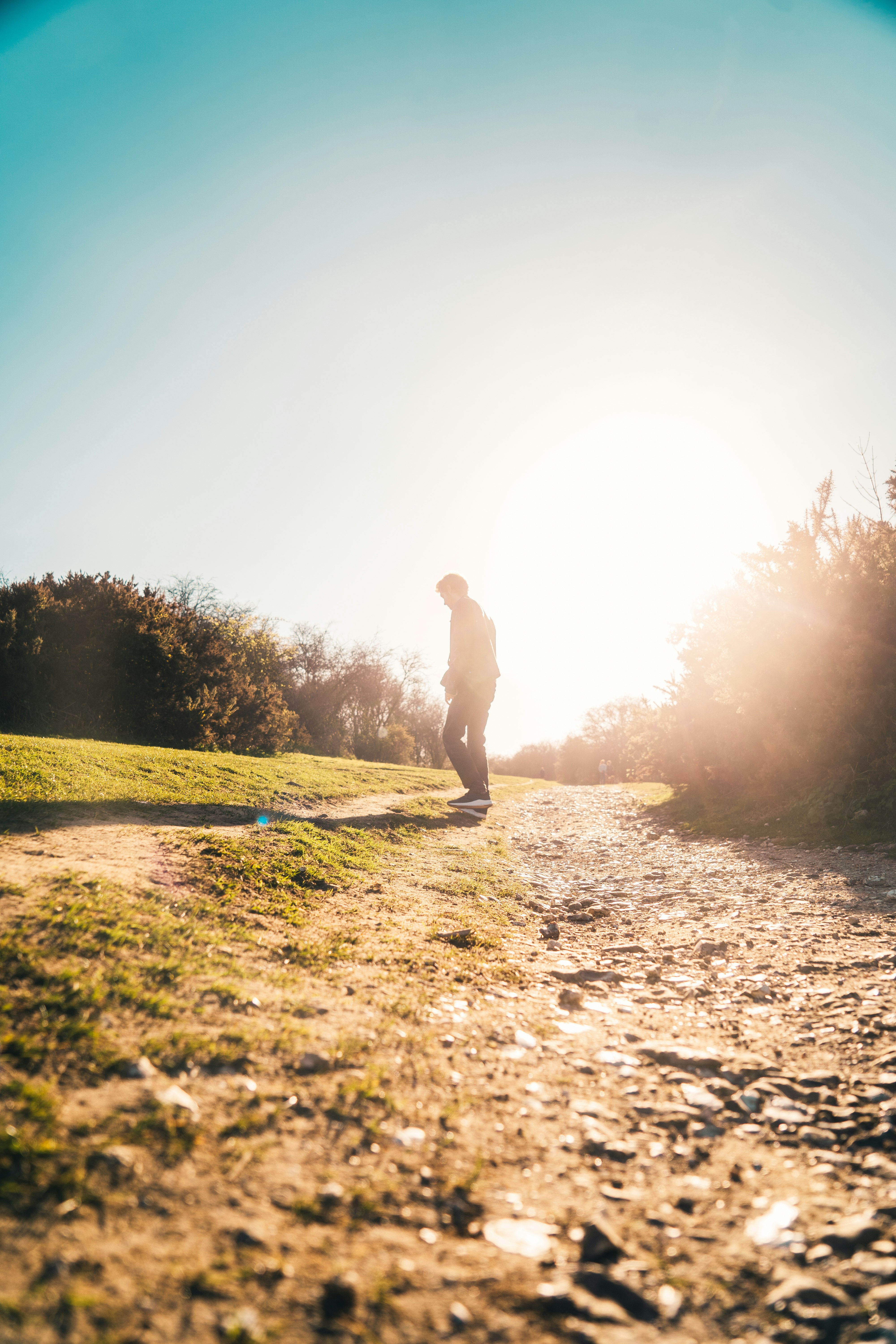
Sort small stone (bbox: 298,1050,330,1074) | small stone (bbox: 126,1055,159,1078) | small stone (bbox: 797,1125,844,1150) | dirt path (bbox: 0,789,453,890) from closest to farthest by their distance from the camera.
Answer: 1. small stone (bbox: 126,1055,159,1078)
2. small stone (bbox: 797,1125,844,1150)
3. small stone (bbox: 298,1050,330,1074)
4. dirt path (bbox: 0,789,453,890)

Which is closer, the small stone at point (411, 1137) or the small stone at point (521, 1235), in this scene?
the small stone at point (521, 1235)

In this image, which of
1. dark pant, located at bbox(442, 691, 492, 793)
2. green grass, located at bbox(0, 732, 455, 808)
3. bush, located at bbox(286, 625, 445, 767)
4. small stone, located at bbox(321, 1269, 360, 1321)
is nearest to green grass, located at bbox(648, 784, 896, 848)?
dark pant, located at bbox(442, 691, 492, 793)

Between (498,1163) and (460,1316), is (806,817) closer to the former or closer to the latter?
(498,1163)

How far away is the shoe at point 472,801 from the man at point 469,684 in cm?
43

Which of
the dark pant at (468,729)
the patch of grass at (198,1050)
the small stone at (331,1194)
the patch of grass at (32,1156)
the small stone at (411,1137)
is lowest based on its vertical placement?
the small stone at (411,1137)

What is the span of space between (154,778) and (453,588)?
646 cm

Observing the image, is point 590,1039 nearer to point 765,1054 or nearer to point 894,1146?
point 765,1054

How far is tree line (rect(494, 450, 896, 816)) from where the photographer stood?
10.2 metres

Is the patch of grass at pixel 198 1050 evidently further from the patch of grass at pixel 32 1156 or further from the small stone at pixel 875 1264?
the small stone at pixel 875 1264

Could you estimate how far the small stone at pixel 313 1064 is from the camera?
102 inches

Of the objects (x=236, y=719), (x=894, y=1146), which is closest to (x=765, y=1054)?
(x=894, y=1146)

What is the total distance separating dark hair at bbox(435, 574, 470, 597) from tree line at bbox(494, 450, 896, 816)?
247 inches

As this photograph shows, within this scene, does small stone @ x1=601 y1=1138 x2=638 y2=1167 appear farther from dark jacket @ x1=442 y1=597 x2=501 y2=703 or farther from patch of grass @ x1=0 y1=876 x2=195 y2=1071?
dark jacket @ x1=442 y1=597 x2=501 y2=703

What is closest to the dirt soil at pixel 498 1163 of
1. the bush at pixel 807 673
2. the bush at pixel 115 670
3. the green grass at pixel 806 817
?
the green grass at pixel 806 817
